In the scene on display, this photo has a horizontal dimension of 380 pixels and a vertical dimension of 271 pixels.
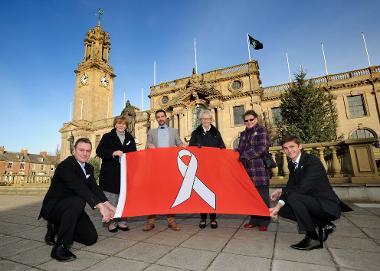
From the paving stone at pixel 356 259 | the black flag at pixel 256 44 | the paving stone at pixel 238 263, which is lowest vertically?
the paving stone at pixel 356 259

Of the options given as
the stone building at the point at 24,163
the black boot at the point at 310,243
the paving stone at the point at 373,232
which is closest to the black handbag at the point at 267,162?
the black boot at the point at 310,243

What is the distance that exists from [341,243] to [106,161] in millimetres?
4346

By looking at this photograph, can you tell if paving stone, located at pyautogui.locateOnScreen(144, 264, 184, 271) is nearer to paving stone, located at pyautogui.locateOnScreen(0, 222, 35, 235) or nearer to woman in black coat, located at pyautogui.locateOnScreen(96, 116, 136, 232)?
woman in black coat, located at pyautogui.locateOnScreen(96, 116, 136, 232)

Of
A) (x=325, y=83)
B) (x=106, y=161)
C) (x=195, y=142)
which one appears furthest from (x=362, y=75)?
(x=106, y=161)

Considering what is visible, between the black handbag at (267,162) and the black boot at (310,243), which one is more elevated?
the black handbag at (267,162)

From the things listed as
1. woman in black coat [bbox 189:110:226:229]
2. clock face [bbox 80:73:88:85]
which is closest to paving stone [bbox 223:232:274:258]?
woman in black coat [bbox 189:110:226:229]

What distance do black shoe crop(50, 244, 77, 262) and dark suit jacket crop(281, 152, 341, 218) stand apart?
9.90 ft

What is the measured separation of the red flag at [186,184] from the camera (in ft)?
12.4

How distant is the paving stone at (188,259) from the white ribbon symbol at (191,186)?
0.90 metres

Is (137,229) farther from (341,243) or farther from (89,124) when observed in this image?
(89,124)

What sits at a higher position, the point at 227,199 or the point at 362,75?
the point at 362,75

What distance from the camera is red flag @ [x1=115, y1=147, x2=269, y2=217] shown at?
12.4ft

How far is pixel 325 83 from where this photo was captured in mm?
25734

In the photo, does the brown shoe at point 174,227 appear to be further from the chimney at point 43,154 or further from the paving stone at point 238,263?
the chimney at point 43,154
